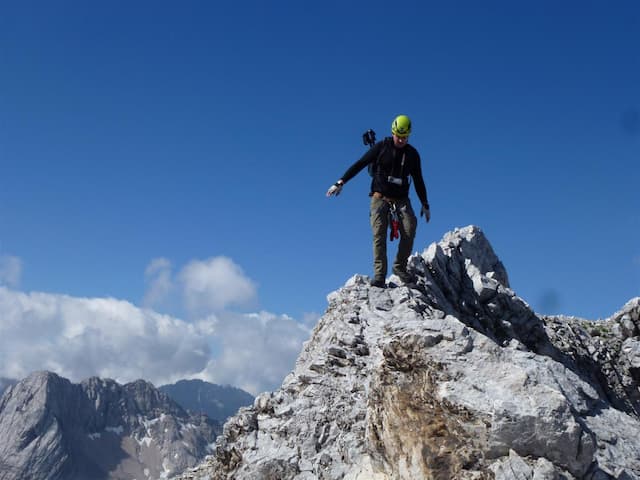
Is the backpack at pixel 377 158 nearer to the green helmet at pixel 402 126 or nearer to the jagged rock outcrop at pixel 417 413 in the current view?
the green helmet at pixel 402 126

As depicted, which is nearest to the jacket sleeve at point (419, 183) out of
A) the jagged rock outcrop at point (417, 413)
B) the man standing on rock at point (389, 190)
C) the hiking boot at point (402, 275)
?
the man standing on rock at point (389, 190)

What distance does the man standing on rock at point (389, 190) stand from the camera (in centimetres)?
1694

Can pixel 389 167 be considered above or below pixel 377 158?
below

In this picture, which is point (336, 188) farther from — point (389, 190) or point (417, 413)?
point (417, 413)

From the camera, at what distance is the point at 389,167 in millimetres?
17078

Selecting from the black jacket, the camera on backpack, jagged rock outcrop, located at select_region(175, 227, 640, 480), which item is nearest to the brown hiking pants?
the black jacket

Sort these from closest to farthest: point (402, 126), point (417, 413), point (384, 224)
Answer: point (417, 413) → point (402, 126) → point (384, 224)

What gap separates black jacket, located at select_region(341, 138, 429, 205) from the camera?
16906mm

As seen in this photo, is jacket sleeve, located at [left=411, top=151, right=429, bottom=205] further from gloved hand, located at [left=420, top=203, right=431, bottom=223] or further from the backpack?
the backpack

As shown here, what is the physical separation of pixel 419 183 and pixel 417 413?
902 centimetres

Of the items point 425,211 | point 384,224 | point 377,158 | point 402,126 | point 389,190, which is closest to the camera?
point 402,126

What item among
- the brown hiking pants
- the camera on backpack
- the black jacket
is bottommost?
the brown hiking pants

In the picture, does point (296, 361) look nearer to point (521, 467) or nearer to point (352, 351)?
point (352, 351)

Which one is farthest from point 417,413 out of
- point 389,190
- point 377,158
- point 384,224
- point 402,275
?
point 377,158
